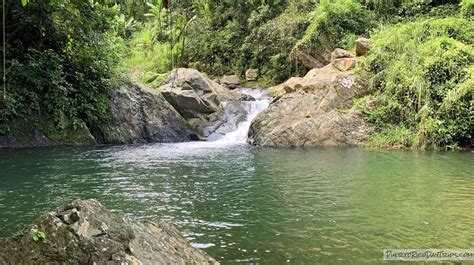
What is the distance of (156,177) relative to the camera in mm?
8977

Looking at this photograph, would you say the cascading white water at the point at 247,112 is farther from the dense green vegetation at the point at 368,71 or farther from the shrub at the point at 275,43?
the dense green vegetation at the point at 368,71

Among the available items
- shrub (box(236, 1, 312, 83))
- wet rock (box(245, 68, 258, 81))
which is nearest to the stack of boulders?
shrub (box(236, 1, 312, 83))

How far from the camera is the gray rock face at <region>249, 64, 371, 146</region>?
15.2 m

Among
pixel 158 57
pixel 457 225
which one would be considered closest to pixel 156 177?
pixel 457 225

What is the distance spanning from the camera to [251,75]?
25.5 m

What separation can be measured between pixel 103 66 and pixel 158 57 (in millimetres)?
11894

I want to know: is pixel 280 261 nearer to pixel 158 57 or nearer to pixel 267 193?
pixel 267 193

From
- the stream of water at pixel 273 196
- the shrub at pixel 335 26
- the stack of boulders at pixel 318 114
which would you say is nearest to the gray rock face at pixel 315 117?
the stack of boulders at pixel 318 114

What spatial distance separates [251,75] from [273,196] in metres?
18.8

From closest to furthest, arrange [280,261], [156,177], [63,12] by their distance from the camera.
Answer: [280,261] → [156,177] → [63,12]

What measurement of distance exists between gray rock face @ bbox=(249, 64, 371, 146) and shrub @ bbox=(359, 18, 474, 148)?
753 mm

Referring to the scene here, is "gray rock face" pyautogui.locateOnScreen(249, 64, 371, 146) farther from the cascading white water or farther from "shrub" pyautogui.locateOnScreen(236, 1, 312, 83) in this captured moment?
"shrub" pyautogui.locateOnScreen(236, 1, 312, 83)

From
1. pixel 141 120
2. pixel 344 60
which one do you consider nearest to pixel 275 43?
pixel 344 60

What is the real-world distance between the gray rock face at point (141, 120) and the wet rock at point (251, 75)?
337 inches
